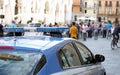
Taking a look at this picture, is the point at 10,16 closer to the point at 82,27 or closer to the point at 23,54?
the point at 82,27

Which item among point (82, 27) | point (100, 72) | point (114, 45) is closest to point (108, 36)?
point (82, 27)

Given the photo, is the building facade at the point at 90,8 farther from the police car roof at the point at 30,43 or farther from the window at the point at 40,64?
the window at the point at 40,64

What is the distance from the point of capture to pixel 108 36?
47.4 meters

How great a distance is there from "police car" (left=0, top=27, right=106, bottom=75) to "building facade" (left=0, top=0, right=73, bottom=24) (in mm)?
32000

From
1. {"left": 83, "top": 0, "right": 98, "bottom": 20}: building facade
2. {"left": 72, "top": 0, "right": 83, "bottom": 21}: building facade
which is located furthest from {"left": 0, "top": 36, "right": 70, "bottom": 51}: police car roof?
{"left": 83, "top": 0, "right": 98, "bottom": 20}: building facade

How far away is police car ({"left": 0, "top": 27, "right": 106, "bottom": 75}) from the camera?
612 centimetres

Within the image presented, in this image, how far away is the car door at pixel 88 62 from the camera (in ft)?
25.7

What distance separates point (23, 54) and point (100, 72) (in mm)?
2691

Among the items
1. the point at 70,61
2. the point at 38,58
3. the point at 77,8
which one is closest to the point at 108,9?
the point at 77,8

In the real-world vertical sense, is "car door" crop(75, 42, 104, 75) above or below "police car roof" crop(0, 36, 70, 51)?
below

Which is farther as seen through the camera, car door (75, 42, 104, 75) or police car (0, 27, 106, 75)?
car door (75, 42, 104, 75)

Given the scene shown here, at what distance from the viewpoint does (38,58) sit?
6234 millimetres

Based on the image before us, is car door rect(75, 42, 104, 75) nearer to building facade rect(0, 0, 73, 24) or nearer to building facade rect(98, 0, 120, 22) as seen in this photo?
building facade rect(0, 0, 73, 24)

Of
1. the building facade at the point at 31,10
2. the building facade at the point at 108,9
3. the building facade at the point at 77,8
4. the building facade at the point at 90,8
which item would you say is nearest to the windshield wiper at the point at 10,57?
the building facade at the point at 31,10
